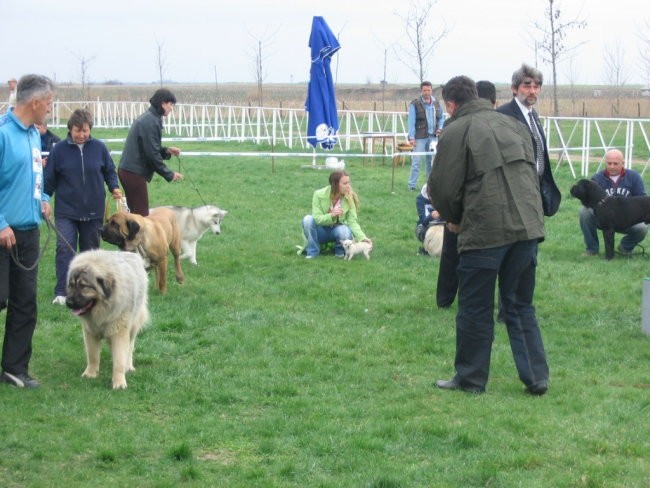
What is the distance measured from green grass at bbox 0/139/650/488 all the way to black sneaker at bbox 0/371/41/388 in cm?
12

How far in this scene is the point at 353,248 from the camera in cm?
1098

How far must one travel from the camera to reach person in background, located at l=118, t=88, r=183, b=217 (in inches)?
369

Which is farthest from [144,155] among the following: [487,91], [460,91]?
[460,91]

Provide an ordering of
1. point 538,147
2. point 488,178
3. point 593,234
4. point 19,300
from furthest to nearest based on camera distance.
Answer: point 593,234
point 538,147
point 19,300
point 488,178

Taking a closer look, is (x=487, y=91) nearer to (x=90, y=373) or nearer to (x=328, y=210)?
(x=328, y=210)

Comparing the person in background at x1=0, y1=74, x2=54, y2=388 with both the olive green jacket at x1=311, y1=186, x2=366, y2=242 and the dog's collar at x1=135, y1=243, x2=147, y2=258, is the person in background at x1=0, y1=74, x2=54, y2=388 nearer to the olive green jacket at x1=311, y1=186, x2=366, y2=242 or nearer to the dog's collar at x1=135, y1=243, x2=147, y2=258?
the dog's collar at x1=135, y1=243, x2=147, y2=258

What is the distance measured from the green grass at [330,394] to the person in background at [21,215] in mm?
307

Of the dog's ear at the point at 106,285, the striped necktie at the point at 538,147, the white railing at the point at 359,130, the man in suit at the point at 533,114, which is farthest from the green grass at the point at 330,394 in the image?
the white railing at the point at 359,130

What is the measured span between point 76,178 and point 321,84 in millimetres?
11917

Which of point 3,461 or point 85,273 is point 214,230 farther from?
point 3,461

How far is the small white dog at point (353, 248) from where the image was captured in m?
11.0

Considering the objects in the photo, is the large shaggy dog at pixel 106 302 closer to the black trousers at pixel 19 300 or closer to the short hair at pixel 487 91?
the black trousers at pixel 19 300

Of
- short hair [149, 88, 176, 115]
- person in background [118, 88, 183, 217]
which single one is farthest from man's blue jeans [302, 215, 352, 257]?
short hair [149, 88, 176, 115]

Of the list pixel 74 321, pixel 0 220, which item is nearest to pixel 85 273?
pixel 0 220
